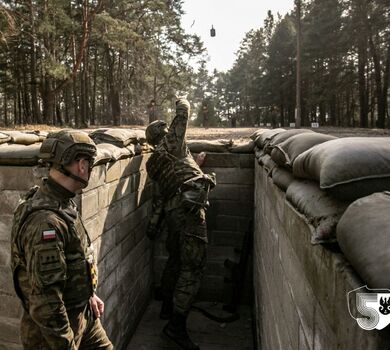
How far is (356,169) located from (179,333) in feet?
13.3

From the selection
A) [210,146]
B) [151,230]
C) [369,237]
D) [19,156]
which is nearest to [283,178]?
[369,237]

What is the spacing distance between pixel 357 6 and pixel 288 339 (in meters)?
25.0

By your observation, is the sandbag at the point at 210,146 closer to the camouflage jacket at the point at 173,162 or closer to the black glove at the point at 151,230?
the camouflage jacket at the point at 173,162

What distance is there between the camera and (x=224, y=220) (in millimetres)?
6020

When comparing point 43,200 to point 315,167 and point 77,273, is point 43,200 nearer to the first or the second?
point 77,273

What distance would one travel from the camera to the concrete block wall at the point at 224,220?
5.91 m

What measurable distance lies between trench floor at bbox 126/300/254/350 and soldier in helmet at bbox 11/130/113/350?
2.34 m

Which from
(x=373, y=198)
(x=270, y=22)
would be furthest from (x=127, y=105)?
(x=373, y=198)

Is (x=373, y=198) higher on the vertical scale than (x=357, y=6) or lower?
lower

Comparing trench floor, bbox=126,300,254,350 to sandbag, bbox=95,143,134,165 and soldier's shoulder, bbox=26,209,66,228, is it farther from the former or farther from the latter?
soldier's shoulder, bbox=26,209,66,228

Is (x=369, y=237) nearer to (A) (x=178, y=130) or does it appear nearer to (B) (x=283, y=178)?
(B) (x=283, y=178)

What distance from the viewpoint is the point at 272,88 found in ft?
126

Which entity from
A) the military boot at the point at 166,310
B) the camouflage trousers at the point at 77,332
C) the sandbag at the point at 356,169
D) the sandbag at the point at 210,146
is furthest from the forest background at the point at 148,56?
the sandbag at the point at 356,169

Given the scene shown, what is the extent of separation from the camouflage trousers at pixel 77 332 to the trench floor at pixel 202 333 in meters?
2.10
